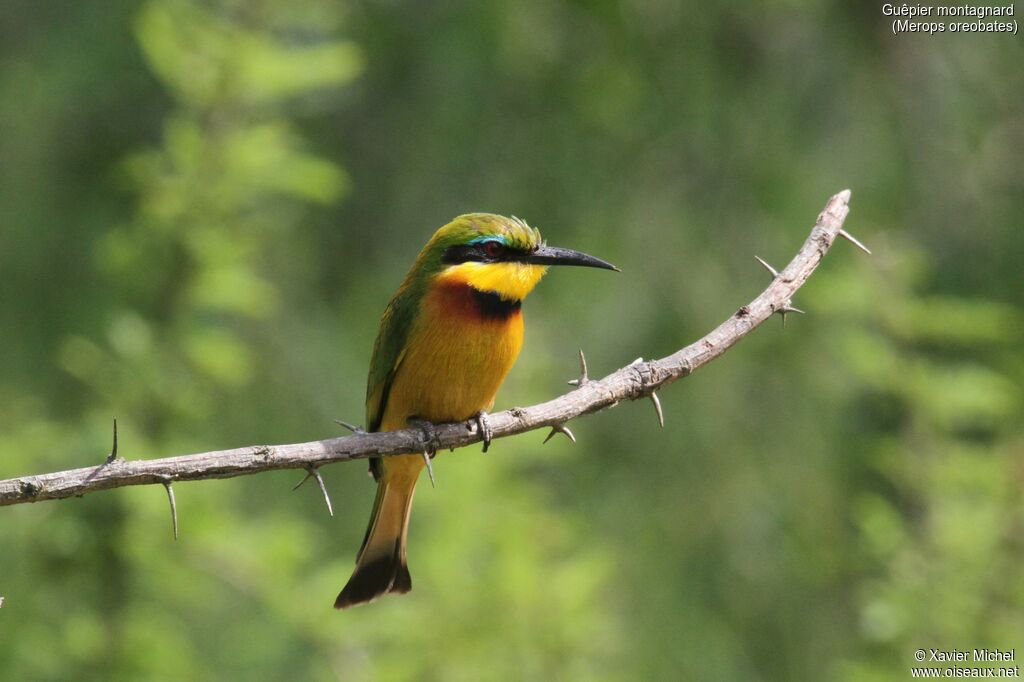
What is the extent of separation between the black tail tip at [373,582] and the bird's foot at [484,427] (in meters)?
0.60

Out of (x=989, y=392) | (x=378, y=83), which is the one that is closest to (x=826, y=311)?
(x=989, y=392)

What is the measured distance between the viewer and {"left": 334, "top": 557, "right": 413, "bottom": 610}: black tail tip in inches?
158

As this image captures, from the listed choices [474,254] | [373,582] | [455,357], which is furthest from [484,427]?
[373,582]

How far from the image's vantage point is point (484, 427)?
357cm

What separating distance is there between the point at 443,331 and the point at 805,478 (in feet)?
10.2

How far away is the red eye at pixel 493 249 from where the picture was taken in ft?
13.0

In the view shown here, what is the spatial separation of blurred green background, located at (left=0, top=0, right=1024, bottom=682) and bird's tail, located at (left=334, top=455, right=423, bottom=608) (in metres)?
0.81

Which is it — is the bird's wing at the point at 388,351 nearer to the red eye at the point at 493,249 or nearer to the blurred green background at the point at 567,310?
the red eye at the point at 493,249

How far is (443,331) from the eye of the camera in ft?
12.8

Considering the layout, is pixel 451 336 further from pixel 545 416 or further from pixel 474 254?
pixel 545 416

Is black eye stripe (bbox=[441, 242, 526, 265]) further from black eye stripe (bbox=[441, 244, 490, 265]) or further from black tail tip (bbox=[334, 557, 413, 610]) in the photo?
black tail tip (bbox=[334, 557, 413, 610])

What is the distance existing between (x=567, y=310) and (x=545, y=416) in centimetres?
338

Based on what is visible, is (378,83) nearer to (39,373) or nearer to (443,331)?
(39,373)

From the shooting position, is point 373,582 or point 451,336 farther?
point 373,582
